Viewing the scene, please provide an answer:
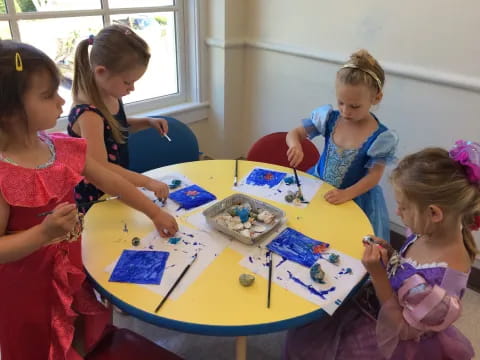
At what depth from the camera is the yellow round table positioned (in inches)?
38.2

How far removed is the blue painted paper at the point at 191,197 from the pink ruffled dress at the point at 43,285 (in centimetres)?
38

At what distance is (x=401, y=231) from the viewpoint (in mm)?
2381

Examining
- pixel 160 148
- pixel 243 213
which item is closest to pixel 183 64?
pixel 160 148

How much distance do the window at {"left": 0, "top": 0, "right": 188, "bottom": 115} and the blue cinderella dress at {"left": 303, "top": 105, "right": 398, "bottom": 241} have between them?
1.12 m

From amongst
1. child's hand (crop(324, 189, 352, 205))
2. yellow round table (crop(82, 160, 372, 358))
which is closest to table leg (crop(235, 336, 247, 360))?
yellow round table (crop(82, 160, 372, 358))

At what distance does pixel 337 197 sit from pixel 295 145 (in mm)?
347

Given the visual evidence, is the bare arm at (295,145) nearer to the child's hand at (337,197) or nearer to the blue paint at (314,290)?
the child's hand at (337,197)

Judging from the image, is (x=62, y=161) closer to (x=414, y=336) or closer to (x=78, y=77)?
(x=78, y=77)

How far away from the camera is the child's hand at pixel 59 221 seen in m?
0.97

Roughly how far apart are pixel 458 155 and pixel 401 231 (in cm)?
144

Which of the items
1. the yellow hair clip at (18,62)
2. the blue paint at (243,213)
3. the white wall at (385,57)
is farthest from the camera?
the white wall at (385,57)

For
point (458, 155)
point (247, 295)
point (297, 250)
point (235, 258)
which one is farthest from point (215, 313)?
point (458, 155)

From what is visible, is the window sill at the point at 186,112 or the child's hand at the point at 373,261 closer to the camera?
the child's hand at the point at 373,261

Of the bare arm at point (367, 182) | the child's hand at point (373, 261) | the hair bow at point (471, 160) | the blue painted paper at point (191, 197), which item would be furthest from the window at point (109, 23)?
the hair bow at point (471, 160)
